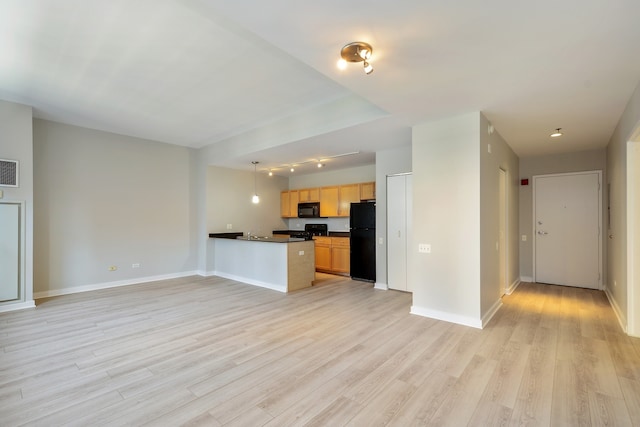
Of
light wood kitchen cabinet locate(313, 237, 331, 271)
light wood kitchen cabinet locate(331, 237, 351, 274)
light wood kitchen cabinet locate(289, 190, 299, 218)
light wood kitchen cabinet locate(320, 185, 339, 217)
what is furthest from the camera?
light wood kitchen cabinet locate(289, 190, 299, 218)

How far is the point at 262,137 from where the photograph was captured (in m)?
5.32

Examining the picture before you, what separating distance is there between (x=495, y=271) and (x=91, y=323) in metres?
5.43

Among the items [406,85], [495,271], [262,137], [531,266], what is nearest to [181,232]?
[262,137]

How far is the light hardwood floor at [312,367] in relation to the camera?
6.50 feet

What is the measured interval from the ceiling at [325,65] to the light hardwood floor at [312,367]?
261 centimetres

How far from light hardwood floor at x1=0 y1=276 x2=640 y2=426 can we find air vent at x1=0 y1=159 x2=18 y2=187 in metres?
1.90

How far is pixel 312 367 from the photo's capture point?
8.50ft

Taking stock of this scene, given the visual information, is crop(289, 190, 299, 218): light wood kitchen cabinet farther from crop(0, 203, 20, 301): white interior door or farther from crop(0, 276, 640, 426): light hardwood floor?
crop(0, 203, 20, 301): white interior door

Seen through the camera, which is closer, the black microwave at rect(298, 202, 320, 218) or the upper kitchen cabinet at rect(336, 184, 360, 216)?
the upper kitchen cabinet at rect(336, 184, 360, 216)

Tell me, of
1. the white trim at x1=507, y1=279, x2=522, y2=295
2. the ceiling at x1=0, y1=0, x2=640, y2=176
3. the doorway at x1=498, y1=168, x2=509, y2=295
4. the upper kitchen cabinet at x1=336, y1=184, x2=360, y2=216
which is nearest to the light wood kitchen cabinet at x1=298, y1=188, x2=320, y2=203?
the upper kitchen cabinet at x1=336, y1=184, x2=360, y2=216

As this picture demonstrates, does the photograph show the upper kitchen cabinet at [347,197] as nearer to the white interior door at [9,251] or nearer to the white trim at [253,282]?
the white trim at [253,282]

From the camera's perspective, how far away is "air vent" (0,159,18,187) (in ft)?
13.8

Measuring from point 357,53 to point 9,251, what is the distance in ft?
18.3

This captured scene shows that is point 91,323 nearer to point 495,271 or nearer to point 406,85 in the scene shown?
point 406,85
